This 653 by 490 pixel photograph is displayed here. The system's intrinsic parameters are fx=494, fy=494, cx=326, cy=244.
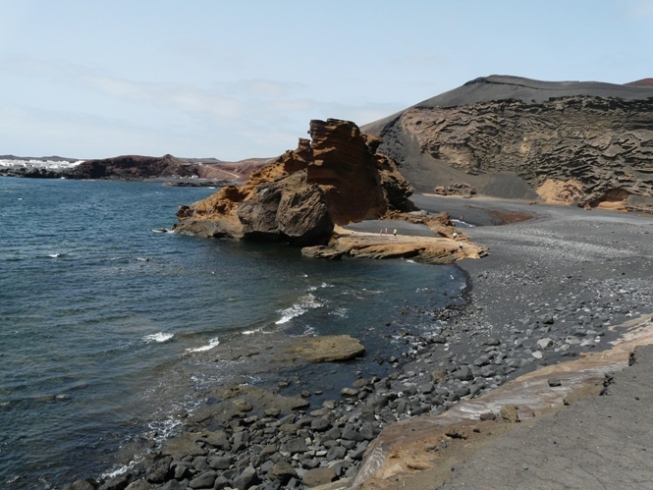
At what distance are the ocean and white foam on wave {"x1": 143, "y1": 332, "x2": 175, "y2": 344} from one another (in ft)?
0.29

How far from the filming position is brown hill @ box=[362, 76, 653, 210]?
58.7 meters

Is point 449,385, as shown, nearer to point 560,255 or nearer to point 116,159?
point 560,255

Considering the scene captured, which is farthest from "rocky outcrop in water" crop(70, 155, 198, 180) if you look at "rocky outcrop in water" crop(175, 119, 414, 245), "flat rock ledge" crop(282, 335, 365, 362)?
"flat rock ledge" crop(282, 335, 365, 362)

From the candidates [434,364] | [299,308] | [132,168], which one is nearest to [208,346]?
[299,308]

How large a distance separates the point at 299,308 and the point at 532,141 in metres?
63.4

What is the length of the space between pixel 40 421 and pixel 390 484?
8.30 metres

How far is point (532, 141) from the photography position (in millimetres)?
71750

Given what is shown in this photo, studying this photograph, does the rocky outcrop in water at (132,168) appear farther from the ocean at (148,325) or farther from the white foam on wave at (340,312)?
the white foam on wave at (340,312)

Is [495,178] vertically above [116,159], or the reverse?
[116,159]

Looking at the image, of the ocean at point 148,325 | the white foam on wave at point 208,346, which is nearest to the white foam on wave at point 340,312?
the ocean at point 148,325

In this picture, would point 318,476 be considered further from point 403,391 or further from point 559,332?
point 559,332

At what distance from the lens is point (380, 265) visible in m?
27.6

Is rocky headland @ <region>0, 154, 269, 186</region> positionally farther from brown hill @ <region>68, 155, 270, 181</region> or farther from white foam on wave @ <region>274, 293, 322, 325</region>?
white foam on wave @ <region>274, 293, 322, 325</region>

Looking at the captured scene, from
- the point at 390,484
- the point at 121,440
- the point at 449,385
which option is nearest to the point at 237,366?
the point at 121,440
